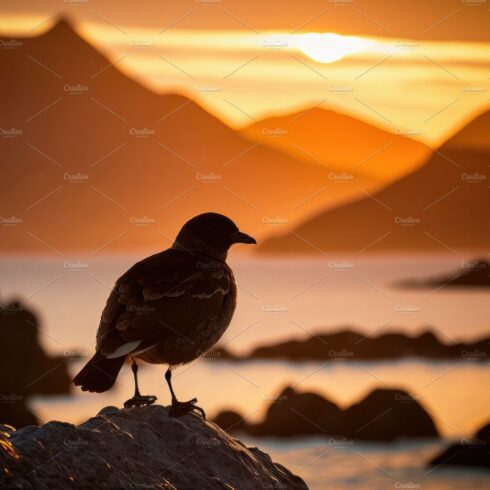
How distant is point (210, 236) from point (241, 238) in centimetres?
42

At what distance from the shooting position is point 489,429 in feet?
56.5

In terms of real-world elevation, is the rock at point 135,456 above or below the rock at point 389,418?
above

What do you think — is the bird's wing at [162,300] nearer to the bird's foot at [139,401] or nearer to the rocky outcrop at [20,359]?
the bird's foot at [139,401]

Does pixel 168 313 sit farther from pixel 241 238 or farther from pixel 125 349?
pixel 241 238

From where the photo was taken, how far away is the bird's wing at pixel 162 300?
952 centimetres

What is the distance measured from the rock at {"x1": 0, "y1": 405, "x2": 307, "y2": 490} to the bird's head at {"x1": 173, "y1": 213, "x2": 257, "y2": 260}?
8.01 feet

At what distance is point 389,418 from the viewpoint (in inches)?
801

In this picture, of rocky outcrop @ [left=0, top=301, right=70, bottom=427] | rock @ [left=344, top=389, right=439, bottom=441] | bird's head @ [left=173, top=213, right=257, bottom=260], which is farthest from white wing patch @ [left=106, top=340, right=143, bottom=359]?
rocky outcrop @ [left=0, top=301, right=70, bottom=427]

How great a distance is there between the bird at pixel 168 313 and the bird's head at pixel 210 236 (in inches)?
A: 0.4

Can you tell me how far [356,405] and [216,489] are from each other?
38.8 ft

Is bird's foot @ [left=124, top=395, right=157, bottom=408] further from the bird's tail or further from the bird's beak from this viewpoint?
the bird's beak

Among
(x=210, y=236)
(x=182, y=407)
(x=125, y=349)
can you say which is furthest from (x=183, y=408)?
(x=210, y=236)

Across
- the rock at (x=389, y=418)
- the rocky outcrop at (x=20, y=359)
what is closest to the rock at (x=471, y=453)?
the rock at (x=389, y=418)

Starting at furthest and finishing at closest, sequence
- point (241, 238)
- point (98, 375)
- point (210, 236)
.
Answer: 1. point (241, 238)
2. point (210, 236)
3. point (98, 375)
